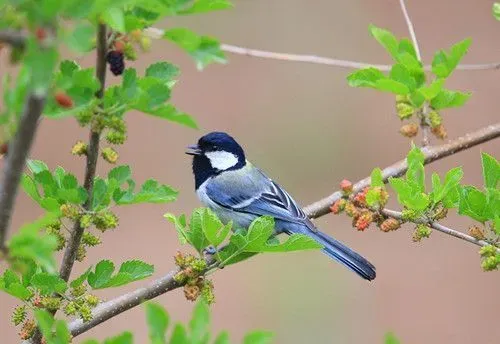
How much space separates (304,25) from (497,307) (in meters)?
2.99

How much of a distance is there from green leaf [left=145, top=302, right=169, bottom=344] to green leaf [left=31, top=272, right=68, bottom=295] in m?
0.55

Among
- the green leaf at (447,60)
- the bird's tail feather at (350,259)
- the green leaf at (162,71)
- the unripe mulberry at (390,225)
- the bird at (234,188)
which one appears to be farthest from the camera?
the bird at (234,188)

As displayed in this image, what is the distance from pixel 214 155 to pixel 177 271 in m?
1.75

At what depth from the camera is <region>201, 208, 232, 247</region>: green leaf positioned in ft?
7.10

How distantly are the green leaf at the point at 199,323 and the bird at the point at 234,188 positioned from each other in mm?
2144

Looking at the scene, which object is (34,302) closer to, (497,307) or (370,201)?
(370,201)

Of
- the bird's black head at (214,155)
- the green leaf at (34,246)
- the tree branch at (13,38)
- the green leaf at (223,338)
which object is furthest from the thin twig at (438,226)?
Answer: the bird's black head at (214,155)

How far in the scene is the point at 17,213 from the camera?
6.98m

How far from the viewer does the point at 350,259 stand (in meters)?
3.31

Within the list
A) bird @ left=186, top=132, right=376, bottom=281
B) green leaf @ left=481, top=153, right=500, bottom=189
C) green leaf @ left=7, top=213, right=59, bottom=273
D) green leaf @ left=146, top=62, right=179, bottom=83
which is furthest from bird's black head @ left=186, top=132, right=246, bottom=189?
green leaf @ left=7, top=213, right=59, bottom=273

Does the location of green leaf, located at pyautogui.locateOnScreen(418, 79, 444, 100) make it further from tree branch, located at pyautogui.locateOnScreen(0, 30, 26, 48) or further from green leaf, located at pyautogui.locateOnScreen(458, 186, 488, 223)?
tree branch, located at pyautogui.locateOnScreen(0, 30, 26, 48)

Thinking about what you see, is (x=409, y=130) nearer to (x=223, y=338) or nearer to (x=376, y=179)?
(x=376, y=179)

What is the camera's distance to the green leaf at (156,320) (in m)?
1.45

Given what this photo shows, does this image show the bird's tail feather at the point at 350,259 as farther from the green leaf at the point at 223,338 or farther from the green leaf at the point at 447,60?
the green leaf at the point at 223,338
